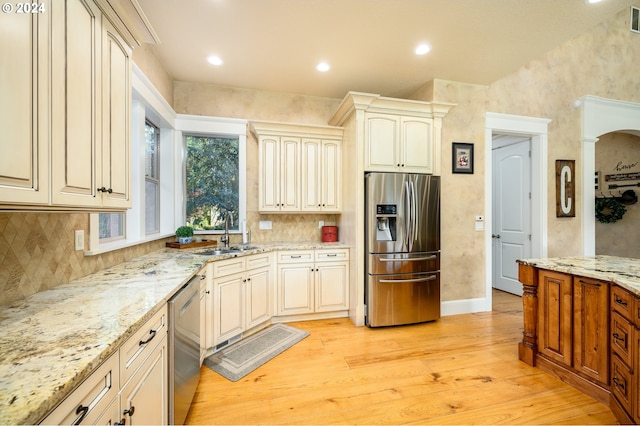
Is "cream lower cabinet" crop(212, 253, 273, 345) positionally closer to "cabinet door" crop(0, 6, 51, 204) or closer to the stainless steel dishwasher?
the stainless steel dishwasher

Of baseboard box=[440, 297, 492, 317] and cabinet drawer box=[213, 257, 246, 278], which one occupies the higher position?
cabinet drawer box=[213, 257, 246, 278]

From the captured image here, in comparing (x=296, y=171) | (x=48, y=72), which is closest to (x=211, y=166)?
Answer: (x=296, y=171)

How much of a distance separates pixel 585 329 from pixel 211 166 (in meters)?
4.02

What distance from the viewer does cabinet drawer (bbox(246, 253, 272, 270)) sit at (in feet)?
8.99

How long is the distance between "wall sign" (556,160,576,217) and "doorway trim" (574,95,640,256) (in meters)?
0.16

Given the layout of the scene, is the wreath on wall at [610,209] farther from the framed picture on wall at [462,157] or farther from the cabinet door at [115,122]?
the cabinet door at [115,122]

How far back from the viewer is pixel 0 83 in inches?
30.7

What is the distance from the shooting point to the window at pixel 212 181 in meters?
3.46

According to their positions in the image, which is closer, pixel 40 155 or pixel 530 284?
pixel 40 155

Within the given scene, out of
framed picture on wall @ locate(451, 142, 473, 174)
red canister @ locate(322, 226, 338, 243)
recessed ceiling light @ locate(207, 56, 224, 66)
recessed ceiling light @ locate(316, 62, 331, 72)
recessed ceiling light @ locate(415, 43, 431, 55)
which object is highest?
recessed ceiling light @ locate(415, 43, 431, 55)

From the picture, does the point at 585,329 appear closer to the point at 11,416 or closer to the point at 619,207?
the point at 11,416

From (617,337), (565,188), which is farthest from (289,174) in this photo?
(565,188)

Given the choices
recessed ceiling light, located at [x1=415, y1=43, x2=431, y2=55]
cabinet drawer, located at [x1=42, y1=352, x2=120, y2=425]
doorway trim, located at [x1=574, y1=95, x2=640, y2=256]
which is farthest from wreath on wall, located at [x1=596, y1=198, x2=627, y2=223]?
cabinet drawer, located at [x1=42, y1=352, x2=120, y2=425]

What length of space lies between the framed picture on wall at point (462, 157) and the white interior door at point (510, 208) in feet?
3.93
